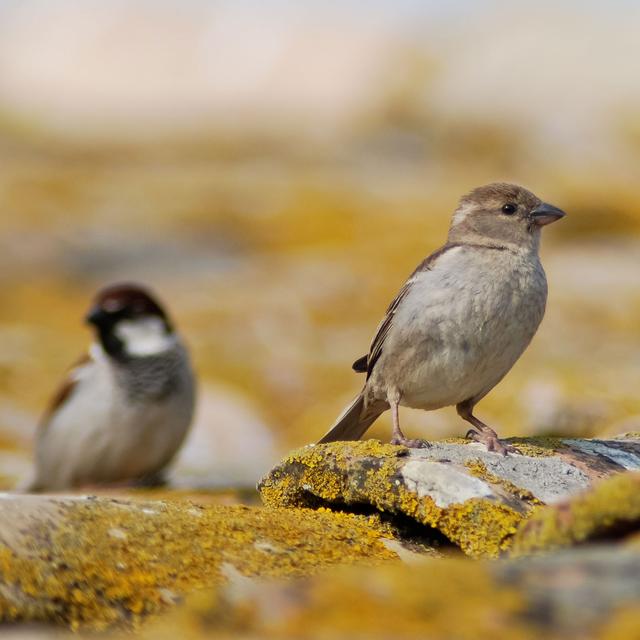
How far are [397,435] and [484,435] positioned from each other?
520mm

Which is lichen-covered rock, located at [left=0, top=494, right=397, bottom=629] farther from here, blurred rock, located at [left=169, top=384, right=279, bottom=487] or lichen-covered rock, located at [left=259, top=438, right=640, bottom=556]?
blurred rock, located at [left=169, top=384, right=279, bottom=487]

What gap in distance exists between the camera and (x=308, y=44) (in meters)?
73.8

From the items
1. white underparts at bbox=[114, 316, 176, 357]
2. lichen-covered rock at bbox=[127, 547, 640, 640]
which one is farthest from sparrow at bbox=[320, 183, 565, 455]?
white underparts at bbox=[114, 316, 176, 357]

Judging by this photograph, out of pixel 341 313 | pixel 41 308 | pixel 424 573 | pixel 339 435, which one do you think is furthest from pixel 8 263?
pixel 424 573

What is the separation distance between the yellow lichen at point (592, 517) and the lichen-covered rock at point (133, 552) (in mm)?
843

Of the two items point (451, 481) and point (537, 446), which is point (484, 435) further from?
point (451, 481)

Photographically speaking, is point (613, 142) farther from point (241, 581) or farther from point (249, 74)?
point (241, 581)

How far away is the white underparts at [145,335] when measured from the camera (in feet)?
38.9

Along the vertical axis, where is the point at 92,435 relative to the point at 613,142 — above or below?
below

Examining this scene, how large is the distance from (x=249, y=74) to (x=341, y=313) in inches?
2202

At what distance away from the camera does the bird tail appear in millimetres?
6770

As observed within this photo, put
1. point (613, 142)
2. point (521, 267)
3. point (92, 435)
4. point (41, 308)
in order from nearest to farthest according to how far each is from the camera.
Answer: point (521, 267) → point (92, 435) → point (41, 308) → point (613, 142)

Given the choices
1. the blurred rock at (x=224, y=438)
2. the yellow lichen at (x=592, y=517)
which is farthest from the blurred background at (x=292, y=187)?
the yellow lichen at (x=592, y=517)

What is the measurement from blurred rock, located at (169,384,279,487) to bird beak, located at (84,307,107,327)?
173 centimetres
